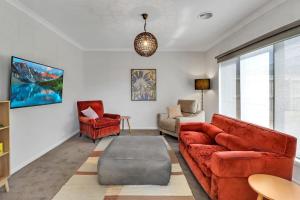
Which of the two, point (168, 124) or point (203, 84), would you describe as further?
point (203, 84)

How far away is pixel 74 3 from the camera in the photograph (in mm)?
2752

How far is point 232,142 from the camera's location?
2.59 m

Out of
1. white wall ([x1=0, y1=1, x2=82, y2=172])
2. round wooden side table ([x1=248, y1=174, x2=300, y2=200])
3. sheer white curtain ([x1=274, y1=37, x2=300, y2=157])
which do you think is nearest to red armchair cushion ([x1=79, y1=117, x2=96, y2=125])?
white wall ([x1=0, y1=1, x2=82, y2=172])

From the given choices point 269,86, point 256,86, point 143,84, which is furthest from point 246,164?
point 143,84

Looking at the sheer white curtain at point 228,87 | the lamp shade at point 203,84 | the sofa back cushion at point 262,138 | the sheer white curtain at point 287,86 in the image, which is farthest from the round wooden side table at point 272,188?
the lamp shade at point 203,84

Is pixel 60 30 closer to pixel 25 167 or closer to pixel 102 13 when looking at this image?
pixel 102 13

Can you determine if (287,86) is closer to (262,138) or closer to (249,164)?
(262,138)

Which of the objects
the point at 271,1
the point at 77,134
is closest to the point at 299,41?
the point at 271,1

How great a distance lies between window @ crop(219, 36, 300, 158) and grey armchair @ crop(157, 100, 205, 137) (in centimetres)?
84

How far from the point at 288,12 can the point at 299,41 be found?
1.41 feet

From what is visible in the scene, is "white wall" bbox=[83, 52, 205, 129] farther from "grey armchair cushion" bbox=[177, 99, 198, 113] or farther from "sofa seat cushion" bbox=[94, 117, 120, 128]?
"sofa seat cushion" bbox=[94, 117, 120, 128]

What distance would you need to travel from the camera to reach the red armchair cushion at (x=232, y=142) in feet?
7.97

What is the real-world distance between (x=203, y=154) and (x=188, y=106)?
9.65 feet

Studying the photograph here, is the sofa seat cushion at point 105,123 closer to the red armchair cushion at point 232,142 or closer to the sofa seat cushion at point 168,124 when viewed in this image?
the sofa seat cushion at point 168,124
